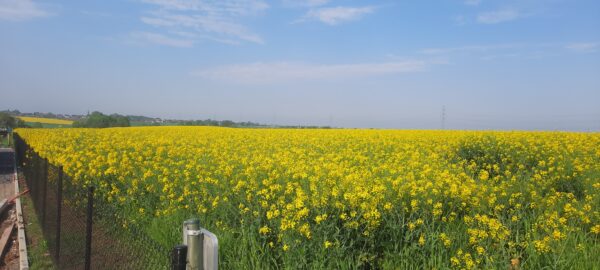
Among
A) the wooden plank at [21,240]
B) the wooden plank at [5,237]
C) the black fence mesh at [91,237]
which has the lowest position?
the wooden plank at [5,237]

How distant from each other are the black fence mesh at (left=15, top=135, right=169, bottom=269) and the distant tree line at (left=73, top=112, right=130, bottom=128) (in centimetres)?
4425

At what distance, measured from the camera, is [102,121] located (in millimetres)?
49062

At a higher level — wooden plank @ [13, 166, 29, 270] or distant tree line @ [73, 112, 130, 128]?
distant tree line @ [73, 112, 130, 128]

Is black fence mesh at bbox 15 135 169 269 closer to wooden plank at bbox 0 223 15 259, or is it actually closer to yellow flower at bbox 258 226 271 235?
wooden plank at bbox 0 223 15 259

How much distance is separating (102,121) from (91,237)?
162 ft

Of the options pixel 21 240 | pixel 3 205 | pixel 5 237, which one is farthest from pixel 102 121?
pixel 21 240

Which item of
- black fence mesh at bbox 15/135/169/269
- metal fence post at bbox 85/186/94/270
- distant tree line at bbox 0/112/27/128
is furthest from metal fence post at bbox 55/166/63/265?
distant tree line at bbox 0/112/27/128

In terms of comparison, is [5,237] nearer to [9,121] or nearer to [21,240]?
[21,240]

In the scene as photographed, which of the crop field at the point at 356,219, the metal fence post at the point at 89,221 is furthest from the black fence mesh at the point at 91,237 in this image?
the crop field at the point at 356,219

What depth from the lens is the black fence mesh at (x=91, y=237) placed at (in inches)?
141

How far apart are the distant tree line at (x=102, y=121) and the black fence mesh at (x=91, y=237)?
4425cm

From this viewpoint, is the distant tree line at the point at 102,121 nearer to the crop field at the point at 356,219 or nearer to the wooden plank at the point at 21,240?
Result: the wooden plank at the point at 21,240

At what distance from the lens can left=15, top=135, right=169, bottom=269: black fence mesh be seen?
11.8ft

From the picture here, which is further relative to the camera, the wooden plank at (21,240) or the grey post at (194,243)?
the wooden plank at (21,240)
